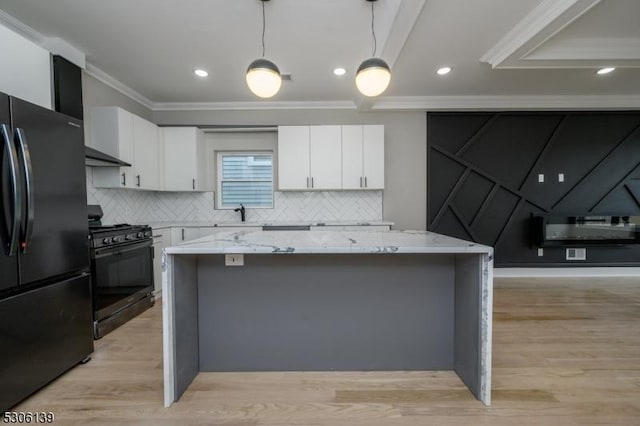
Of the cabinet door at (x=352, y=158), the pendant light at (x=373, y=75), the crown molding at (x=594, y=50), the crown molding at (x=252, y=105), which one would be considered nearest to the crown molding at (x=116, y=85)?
the crown molding at (x=252, y=105)

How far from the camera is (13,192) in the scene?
1.57 meters

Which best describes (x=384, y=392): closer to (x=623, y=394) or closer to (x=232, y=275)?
(x=232, y=275)

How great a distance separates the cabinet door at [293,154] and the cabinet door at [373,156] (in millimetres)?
851

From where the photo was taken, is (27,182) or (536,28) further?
(536,28)

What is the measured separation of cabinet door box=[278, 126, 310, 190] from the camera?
416 centimetres

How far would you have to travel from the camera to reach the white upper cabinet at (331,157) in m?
4.14

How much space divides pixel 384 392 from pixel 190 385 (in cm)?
124

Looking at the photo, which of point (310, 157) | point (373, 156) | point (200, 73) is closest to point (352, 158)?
point (373, 156)

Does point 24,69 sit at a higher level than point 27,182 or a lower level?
higher

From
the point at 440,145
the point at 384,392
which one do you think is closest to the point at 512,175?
the point at 440,145

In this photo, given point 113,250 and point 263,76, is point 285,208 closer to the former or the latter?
point 113,250

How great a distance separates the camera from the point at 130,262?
298 cm

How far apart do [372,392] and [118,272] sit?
2.56 metres

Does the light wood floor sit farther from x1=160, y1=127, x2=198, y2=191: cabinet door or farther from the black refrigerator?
x1=160, y1=127, x2=198, y2=191: cabinet door
